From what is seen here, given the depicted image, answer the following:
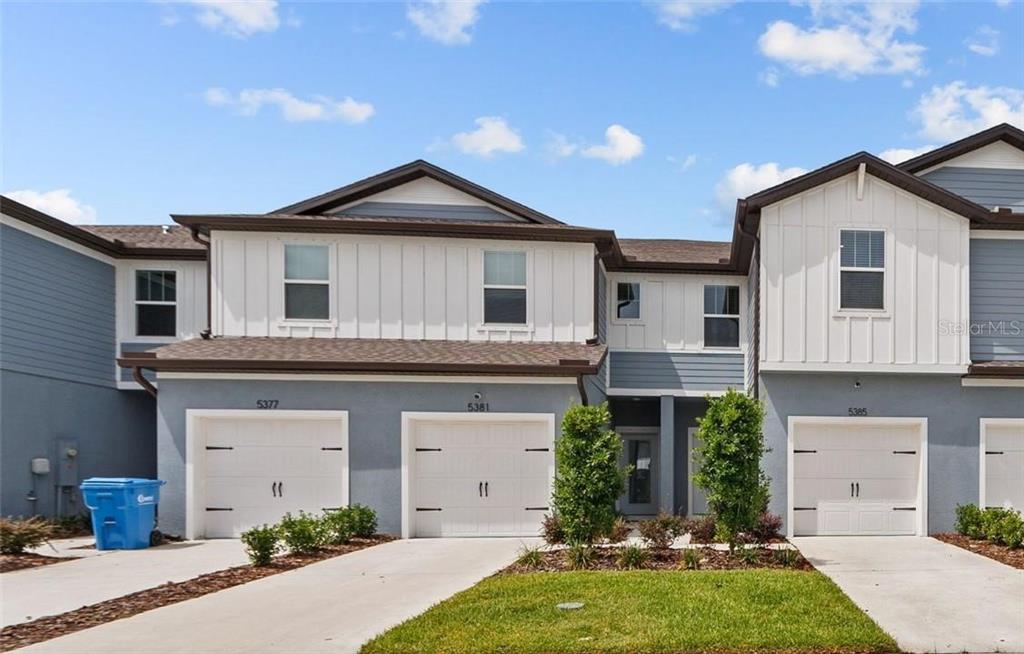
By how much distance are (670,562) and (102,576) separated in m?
7.41

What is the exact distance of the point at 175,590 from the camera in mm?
9469

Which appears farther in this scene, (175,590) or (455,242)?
(455,242)

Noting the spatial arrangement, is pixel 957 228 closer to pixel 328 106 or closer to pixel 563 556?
pixel 563 556

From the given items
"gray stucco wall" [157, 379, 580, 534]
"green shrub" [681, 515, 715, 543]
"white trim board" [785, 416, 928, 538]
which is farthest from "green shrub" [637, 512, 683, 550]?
"white trim board" [785, 416, 928, 538]

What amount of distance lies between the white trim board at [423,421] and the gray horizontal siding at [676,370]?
3665mm

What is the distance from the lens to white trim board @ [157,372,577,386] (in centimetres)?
1400

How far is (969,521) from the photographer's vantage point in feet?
44.5

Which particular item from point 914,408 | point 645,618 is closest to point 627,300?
point 914,408

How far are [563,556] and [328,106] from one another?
848 cm

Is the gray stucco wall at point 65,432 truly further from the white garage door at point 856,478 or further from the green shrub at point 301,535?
the white garage door at point 856,478

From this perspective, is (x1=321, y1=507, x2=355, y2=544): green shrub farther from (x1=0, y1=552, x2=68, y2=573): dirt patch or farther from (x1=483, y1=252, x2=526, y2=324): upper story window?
(x1=483, y1=252, x2=526, y2=324): upper story window

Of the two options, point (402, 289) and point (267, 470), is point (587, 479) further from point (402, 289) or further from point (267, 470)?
point (267, 470)

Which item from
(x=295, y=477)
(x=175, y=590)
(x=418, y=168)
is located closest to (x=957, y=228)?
(x=418, y=168)

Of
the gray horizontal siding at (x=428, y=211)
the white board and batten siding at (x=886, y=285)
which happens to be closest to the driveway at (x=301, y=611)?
the white board and batten siding at (x=886, y=285)
